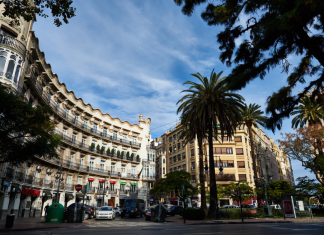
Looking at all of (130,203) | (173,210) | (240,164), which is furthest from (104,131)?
(240,164)

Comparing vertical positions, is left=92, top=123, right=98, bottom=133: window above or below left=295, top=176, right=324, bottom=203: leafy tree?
above

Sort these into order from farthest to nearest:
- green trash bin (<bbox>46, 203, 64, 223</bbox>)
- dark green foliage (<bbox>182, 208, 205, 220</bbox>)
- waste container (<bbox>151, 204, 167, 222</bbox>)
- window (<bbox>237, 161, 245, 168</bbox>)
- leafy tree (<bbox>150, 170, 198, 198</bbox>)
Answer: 1. window (<bbox>237, 161, 245, 168</bbox>)
2. leafy tree (<bbox>150, 170, 198, 198</bbox>)
3. dark green foliage (<bbox>182, 208, 205, 220</bbox>)
4. waste container (<bbox>151, 204, 167, 222</bbox>)
5. green trash bin (<bbox>46, 203, 64, 223</bbox>)

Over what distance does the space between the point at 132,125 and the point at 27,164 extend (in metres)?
29.9

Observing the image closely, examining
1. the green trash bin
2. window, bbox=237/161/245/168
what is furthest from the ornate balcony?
window, bbox=237/161/245/168

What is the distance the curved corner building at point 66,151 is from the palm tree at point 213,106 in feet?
48.3

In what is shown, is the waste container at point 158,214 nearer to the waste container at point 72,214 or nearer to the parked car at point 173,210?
the waste container at point 72,214

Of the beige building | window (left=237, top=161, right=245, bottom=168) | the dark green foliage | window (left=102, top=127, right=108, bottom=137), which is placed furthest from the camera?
window (left=237, top=161, right=245, bottom=168)

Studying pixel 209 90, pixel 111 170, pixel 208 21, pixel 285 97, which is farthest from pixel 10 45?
pixel 111 170

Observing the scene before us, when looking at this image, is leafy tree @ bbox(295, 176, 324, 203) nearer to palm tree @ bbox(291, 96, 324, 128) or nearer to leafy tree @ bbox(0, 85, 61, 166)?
palm tree @ bbox(291, 96, 324, 128)

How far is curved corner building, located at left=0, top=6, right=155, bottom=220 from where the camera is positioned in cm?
2447

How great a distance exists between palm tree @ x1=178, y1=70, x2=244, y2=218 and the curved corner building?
48.3 feet

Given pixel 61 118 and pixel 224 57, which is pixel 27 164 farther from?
pixel 224 57

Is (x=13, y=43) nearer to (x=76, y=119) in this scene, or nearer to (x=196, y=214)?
(x=76, y=119)

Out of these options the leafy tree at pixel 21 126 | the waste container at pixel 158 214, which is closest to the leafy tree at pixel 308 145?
the waste container at pixel 158 214
